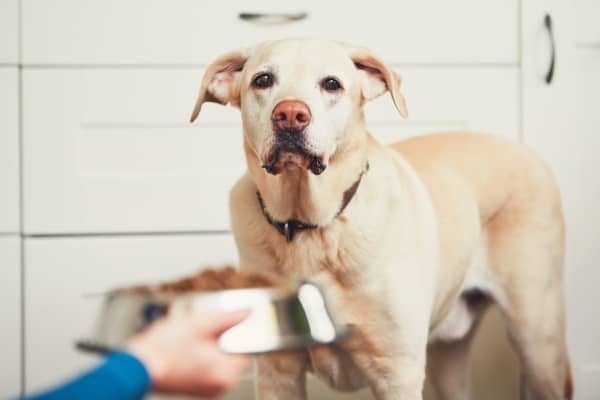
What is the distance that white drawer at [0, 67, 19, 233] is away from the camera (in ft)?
6.88

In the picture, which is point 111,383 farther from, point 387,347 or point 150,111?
point 150,111

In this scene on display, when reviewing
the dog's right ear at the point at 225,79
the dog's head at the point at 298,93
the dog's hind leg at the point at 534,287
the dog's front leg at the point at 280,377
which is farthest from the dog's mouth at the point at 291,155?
the dog's hind leg at the point at 534,287

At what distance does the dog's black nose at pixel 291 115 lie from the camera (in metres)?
1.29

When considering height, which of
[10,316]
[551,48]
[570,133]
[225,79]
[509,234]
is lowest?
[10,316]

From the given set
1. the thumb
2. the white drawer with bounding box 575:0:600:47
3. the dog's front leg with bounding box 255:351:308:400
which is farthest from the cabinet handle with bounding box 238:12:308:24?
the thumb

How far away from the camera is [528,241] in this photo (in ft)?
5.90

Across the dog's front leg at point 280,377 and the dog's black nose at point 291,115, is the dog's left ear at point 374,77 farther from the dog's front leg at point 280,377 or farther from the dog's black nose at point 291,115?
the dog's front leg at point 280,377

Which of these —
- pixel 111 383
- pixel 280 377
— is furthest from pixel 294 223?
pixel 111 383

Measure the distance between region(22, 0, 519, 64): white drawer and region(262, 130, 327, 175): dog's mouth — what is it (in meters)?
0.84

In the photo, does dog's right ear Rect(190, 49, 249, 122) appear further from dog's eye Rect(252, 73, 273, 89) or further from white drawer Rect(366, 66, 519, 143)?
white drawer Rect(366, 66, 519, 143)

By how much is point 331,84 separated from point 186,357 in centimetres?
98

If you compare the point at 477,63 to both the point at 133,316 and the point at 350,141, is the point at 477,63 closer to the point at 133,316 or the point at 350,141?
the point at 350,141

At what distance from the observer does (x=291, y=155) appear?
52.5 inches

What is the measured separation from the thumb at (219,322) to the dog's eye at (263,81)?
93cm
